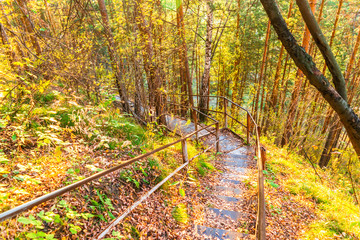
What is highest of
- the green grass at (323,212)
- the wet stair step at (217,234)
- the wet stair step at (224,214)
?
the wet stair step at (217,234)

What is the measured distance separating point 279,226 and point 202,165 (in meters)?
2.01

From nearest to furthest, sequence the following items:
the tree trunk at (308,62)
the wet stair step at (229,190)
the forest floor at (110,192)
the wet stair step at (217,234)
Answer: the forest floor at (110,192)
the tree trunk at (308,62)
the wet stair step at (217,234)
the wet stair step at (229,190)

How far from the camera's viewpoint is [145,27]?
4.93m

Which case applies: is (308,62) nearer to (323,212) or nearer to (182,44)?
(323,212)

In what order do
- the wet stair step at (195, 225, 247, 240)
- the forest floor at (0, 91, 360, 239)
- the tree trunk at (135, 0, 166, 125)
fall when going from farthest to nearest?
1. the tree trunk at (135, 0, 166, 125)
2. the wet stair step at (195, 225, 247, 240)
3. the forest floor at (0, 91, 360, 239)

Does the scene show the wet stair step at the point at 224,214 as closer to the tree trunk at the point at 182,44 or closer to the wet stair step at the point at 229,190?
the wet stair step at the point at 229,190

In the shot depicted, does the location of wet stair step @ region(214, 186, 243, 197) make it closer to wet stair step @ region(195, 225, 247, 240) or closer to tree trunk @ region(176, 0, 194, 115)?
wet stair step @ region(195, 225, 247, 240)

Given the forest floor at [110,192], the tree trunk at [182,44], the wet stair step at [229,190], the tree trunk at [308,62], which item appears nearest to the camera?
the forest floor at [110,192]

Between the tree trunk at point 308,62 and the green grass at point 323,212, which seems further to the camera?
the green grass at point 323,212

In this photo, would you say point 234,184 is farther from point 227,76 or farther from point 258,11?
point 258,11

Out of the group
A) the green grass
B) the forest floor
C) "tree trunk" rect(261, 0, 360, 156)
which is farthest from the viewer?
the green grass

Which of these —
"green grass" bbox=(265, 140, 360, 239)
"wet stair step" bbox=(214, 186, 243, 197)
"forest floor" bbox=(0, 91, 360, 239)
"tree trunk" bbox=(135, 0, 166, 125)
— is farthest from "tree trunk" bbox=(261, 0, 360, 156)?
"tree trunk" bbox=(135, 0, 166, 125)

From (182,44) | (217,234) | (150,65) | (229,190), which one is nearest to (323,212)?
(229,190)

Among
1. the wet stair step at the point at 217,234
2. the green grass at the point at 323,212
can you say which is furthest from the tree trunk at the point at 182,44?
the green grass at the point at 323,212
